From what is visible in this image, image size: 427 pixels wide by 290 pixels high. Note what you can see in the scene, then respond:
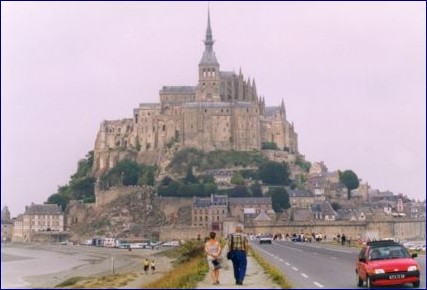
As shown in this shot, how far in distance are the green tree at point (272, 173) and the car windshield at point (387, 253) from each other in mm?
115240

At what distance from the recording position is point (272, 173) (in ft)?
449

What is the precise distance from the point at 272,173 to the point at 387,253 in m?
116

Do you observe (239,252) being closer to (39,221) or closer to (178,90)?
(39,221)

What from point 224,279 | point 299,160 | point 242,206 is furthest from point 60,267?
point 299,160

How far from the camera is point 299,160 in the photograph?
152 meters

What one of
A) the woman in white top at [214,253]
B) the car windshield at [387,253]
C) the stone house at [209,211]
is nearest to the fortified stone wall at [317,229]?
the stone house at [209,211]

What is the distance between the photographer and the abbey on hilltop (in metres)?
142

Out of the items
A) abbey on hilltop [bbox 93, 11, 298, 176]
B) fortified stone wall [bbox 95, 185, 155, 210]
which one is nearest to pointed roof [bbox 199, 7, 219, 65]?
abbey on hilltop [bbox 93, 11, 298, 176]

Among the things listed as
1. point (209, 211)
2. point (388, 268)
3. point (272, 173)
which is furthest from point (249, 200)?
point (388, 268)

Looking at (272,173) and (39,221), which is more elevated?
(272,173)

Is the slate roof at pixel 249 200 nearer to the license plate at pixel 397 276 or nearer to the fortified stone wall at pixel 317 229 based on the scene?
the fortified stone wall at pixel 317 229

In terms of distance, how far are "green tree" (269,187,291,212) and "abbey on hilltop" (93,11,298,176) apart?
1233cm

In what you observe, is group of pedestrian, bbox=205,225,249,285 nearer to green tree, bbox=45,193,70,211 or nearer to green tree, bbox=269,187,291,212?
green tree, bbox=269,187,291,212

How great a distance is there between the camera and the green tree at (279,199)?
13125 centimetres
